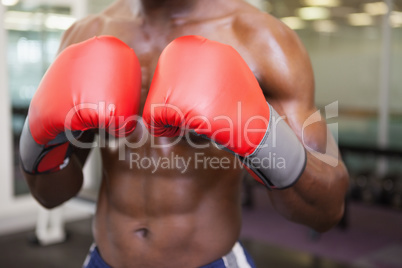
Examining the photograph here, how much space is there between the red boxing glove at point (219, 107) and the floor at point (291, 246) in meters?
2.27

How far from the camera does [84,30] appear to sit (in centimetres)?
117

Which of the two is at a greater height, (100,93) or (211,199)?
(100,93)

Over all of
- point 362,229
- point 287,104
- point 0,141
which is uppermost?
point 287,104

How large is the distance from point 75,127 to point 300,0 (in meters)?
5.40

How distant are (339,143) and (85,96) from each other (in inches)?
147

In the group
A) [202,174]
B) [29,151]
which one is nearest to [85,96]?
[29,151]

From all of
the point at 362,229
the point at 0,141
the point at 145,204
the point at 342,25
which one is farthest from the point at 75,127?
the point at 342,25

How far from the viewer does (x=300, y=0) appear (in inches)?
229

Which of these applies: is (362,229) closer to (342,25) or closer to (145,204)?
(342,25)

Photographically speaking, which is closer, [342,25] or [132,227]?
[132,227]

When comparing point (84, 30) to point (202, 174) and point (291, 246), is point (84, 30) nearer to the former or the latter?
point (202, 174)

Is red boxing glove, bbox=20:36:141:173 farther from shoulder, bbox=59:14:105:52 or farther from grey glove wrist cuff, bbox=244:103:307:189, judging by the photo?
grey glove wrist cuff, bbox=244:103:307:189

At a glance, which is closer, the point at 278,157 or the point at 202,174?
the point at 278,157

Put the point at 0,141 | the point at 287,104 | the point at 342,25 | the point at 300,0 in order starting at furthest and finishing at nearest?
the point at 300,0 → the point at 342,25 → the point at 0,141 → the point at 287,104
